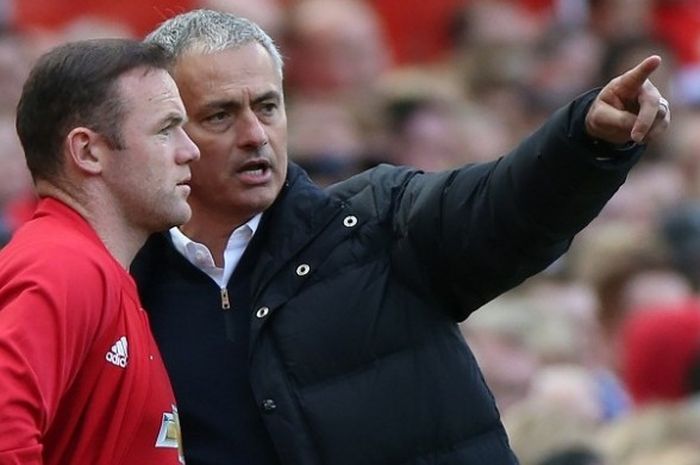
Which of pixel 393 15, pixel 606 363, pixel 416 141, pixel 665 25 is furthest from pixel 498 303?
pixel 665 25

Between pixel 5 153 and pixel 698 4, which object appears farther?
pixel 698 4

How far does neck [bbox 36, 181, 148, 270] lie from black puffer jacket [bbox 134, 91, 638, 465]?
36 centimetres

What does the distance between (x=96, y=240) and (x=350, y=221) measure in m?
0.65

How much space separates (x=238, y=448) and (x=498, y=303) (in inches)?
142

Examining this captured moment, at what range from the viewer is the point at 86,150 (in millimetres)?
4129

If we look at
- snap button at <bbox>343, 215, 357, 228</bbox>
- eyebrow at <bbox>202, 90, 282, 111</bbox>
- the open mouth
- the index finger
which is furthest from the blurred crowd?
the index finger

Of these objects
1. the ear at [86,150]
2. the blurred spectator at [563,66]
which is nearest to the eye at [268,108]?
the ear at [86,150]

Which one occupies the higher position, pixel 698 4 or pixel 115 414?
pixel 698 4

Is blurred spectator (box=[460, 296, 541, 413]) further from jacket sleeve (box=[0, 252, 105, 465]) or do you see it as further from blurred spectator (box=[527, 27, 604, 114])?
jacket sleeve (box=[0, 252, 105, 465])

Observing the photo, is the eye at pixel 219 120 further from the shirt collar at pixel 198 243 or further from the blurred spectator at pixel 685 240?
the blurred spectator at pixel 685 240

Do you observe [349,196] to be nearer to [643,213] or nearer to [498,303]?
[498,303]

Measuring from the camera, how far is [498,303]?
7.96 metres

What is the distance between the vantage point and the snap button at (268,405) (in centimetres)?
438

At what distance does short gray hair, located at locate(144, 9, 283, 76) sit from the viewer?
4.64 m
